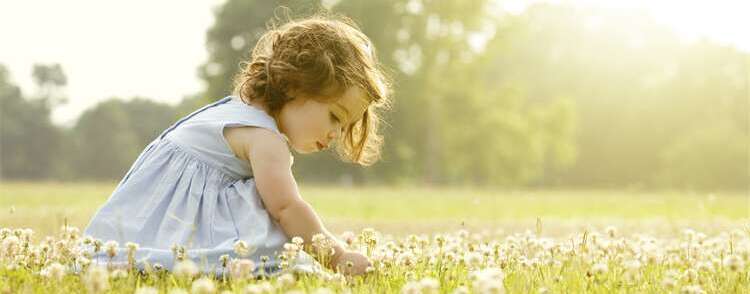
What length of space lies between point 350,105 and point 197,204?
0.93 m

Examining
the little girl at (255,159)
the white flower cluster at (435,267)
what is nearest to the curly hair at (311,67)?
the little girl at (255,159)

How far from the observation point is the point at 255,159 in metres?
4.39

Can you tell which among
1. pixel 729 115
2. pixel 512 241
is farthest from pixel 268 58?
pixel 729 115

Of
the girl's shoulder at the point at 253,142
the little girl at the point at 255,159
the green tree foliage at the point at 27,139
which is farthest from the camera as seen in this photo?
the green tree foliage at the point at 27,139

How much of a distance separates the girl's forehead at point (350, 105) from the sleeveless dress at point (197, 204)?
0.36 metres

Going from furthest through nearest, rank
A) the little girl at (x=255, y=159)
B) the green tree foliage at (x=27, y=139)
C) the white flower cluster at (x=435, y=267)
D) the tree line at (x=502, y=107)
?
the green tree foliage at (x=27, y=139)
the tree line at (x=502, y=107)
the little girl at (x=255, y=159)
the white flower cluster at (x=435, y=267)

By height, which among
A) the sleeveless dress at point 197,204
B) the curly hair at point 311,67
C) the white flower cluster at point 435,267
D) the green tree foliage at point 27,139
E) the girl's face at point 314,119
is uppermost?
the green tree foliage at point 27,139

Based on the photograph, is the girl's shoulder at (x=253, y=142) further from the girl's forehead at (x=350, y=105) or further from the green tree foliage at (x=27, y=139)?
the green tree foliage at (x=27, y=139)

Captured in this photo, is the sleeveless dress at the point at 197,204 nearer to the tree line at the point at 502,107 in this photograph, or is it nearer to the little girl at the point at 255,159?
the little girl at the point at 255,159

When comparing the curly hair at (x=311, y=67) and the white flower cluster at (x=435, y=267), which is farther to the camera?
the curly hair at (x=311, y=67)

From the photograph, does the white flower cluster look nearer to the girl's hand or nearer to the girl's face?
the girl's hand

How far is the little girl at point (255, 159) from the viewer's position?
427cm

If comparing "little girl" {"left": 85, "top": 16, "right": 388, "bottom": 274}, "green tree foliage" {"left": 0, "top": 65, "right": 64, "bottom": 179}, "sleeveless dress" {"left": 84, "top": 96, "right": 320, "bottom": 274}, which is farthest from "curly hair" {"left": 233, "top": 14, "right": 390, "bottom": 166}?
"green tree foliage" {"left": 0, "top": 65, "right": 64, "bottom": 179}

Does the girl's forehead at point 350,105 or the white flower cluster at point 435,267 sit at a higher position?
the girl's forehead at point 350,105
